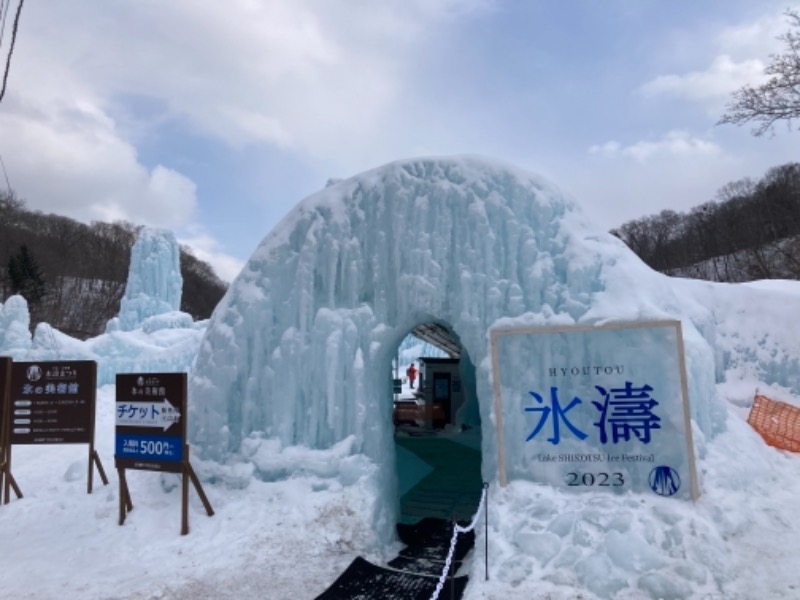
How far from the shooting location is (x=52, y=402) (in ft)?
29.7

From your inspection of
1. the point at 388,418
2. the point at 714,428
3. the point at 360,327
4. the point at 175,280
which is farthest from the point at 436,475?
the point at 175,280

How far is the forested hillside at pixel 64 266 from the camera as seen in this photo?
133 feet

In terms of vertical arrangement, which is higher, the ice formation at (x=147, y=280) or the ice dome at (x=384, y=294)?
the ice formation at (x=147, y=280)

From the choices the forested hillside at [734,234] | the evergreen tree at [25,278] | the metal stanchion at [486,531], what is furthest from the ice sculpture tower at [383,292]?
the evergreen tree at [25,278]

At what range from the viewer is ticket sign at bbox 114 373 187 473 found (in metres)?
7.43

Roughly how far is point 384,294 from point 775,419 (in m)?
7.86

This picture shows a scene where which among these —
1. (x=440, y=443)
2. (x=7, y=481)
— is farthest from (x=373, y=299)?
(x=440, y=443)

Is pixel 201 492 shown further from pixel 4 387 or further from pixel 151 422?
pixel 4 387

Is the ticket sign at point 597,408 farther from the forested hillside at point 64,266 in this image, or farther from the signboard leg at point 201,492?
the forested hillside at point 64,266

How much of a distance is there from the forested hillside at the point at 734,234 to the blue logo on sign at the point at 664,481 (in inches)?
990

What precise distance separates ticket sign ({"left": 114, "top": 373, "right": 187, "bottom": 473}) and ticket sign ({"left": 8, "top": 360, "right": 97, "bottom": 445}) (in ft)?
5.47

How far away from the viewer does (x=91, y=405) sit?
9.03 meters

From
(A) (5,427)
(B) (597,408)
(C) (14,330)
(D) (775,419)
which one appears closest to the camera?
(B) (597,408)

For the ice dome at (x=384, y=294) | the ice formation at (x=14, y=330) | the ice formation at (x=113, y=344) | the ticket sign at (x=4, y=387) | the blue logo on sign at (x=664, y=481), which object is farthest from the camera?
the ice formation at (x=14, y=330)
